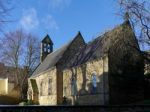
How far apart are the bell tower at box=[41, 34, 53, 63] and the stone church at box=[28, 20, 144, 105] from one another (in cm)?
1484

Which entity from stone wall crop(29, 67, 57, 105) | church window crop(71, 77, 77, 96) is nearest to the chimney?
stone wall crop(29, 67, 57, 105)

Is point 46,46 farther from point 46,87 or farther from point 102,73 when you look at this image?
point 102,73

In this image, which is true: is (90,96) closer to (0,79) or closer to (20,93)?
(20,93)

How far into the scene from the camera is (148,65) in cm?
3134

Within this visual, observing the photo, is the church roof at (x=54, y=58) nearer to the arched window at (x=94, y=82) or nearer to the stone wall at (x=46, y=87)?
the stone wall at (x=46, y=87)

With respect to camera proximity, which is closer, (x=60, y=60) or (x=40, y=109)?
(x=40, y=109)

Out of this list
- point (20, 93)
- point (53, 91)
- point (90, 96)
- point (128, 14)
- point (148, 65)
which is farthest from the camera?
point (20, 93)

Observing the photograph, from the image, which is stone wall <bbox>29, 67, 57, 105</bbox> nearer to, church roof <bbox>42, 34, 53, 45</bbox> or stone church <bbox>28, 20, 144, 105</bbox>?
stone church <bbox>28, 20, 144, 105</bbox>

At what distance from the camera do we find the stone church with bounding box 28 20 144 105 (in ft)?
99.0

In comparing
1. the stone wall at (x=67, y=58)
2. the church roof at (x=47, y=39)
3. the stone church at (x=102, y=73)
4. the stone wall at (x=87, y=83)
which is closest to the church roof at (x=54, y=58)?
the stone wall at (x=67, y=58)

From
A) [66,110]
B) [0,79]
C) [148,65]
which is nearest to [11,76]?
[0,79]

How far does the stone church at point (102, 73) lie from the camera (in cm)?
3019

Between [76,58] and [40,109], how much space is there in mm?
28862

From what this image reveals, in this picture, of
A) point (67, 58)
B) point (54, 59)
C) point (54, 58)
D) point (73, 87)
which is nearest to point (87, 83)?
point (73, 87)
